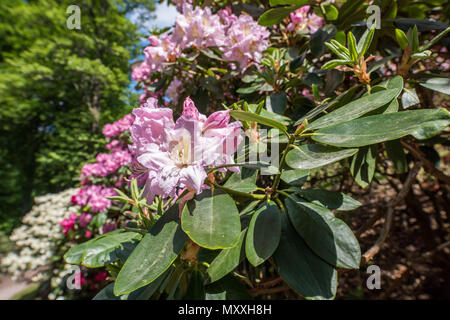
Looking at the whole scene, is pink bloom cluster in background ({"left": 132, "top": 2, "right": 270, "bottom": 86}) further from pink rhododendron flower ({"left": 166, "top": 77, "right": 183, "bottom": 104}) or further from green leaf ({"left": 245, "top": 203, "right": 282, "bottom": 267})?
green leaf ({"left": 245, "top": 203, "right": 282, "bottom": 267})

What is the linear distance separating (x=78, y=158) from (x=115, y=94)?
2390 millimetres

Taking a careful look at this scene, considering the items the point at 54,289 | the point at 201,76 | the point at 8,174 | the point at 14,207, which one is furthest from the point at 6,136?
the point at 201,76

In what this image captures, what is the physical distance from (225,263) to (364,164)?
1.38 ft

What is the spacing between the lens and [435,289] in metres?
1.60

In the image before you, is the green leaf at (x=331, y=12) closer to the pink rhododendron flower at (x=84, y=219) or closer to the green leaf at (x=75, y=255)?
the green leaf at (x=75, y=255)

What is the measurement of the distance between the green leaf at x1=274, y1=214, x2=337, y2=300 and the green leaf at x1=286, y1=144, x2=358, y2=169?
0.47ft

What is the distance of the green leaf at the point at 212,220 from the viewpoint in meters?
0.36

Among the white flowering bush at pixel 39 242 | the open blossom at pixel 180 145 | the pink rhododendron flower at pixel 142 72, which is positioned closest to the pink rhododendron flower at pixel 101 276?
the white flowering bush at pixel 39 242

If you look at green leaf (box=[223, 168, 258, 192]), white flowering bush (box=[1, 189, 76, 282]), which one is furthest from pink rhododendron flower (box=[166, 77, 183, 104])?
white flowering bush (box=[1, 189, 76, 282])

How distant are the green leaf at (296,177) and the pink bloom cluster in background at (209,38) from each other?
0.61m

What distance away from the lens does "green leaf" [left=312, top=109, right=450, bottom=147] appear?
35 centimetres

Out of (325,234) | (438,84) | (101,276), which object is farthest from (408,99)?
(101,276)
